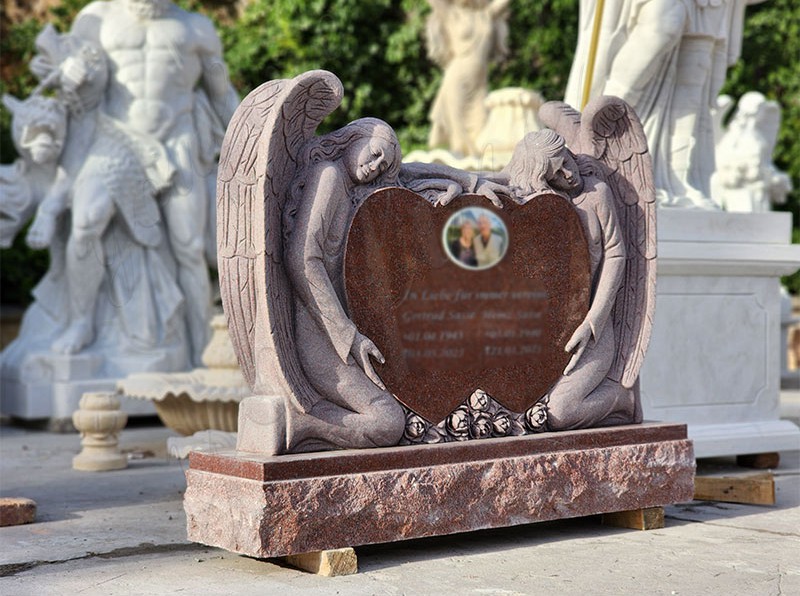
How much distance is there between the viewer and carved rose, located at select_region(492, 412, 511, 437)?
5301mm

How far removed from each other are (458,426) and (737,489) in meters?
1.84

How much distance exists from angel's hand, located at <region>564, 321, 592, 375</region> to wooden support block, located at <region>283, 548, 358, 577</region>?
136 cm

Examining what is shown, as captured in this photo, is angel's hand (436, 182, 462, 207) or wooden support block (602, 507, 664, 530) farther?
wooden support block (602, 507, 664, 530)

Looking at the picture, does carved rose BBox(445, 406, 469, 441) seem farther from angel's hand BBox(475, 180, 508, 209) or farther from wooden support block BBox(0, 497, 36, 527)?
wooden support block BBox(0, 497, 36, 527)

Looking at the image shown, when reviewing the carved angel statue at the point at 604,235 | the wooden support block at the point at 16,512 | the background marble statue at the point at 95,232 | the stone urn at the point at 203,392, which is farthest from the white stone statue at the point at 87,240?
the carved angel statue at the point at 604,235

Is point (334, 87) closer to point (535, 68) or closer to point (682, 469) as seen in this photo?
point (682, 469)

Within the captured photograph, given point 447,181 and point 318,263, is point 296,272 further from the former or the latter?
point 447,181

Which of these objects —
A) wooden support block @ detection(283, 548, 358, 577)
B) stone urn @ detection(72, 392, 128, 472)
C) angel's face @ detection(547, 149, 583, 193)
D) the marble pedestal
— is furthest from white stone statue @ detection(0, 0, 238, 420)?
wooden support block @ detection(283, 548, 358, 577)

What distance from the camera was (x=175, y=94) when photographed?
34.3 ft

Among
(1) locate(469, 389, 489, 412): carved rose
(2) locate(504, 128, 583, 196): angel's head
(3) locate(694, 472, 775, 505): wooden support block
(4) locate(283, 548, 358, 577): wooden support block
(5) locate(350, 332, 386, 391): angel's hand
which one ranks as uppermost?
(2) locate(504, 128, 583, 196): angel's head

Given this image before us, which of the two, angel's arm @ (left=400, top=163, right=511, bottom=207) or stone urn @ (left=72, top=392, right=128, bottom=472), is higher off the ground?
angel's arm @ (left=400, top=163, right=511, bottom=207)

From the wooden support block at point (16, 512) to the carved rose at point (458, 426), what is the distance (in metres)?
2.00

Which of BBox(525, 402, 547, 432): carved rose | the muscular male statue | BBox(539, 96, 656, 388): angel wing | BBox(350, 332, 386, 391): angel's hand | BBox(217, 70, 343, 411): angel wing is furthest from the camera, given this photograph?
the muscular male statue

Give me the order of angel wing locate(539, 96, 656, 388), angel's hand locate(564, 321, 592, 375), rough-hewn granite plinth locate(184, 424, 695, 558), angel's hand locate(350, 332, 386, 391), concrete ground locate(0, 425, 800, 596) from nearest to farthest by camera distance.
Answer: concrete ground locate(0, 425, 800, 596) < rough-hewn granite plinth locate(184, 424, 695, 558) < angel's hand locate(350, 332, 386, 391) < angel's hand locate(564, 321, 592, 375) < angel wing locate(539, 96, 656, 388)
